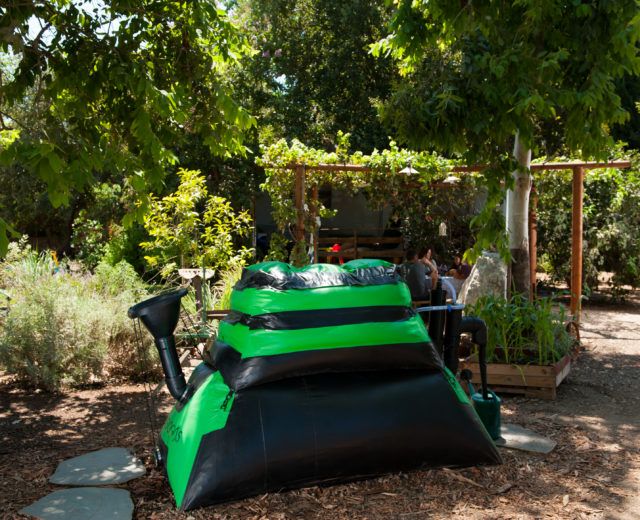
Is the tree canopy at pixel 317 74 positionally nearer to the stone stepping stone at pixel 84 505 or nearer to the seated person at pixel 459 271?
the seated person at pixel 459 271

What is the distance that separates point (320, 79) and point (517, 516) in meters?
13.7

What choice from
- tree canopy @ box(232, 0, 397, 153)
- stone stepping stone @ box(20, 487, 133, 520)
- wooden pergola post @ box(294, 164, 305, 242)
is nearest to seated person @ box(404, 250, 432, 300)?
wooden pergola post @ box(294, 164, 305, 242)

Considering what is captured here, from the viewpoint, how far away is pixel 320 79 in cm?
1582

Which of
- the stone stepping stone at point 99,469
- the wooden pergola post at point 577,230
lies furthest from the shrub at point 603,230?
the stone stepping stone at point 99,469

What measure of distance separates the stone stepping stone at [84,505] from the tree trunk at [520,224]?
17.6ft

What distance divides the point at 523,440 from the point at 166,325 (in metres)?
2.69

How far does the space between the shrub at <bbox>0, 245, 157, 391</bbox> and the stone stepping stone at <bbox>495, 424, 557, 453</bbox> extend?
3.75m

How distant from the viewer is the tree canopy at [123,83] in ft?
15.7

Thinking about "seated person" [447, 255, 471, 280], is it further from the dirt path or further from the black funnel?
the black funnel

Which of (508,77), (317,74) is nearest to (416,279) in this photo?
(508,77)

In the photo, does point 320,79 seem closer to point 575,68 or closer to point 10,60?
point 10,60

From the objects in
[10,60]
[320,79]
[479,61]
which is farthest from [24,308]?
[10,60]

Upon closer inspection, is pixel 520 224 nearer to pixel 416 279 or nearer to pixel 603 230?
pixel 416 279

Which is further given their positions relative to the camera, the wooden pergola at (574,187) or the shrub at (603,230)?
the shrub at (603,230)
